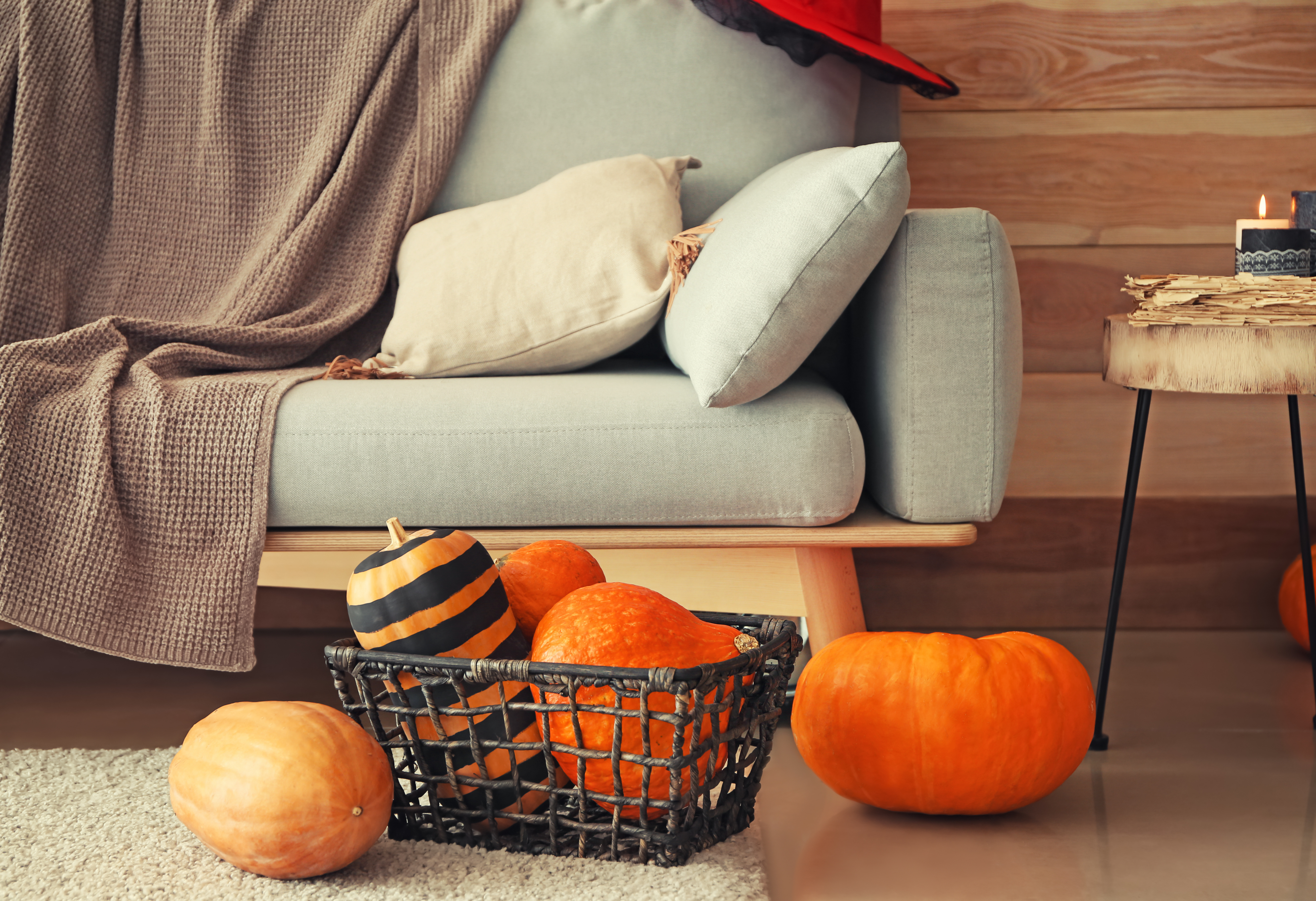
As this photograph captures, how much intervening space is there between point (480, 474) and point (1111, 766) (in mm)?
695

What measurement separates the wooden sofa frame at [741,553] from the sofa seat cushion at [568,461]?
1 cm

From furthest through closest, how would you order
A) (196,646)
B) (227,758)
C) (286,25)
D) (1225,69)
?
(1225,69) < (286,25) < (196,646) < (227,758)

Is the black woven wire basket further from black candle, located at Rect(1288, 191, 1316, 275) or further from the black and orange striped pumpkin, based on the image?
black candle, located at Rect(1288, 191, 1316, 275)

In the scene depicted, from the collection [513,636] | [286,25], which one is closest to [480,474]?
[513,636]

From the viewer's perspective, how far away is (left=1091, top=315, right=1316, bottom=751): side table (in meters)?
1.00

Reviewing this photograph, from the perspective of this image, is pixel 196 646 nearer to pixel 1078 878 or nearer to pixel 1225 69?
pixel 1078 878

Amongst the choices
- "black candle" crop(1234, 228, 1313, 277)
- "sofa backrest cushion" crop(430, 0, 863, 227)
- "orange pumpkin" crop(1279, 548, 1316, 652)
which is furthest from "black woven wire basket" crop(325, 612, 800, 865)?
"orange pumpkin" crop(1279, 548, 1316, 652)

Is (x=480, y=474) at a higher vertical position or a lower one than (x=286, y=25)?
lower

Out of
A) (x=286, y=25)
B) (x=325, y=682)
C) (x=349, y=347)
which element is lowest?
(x=325, y=682)

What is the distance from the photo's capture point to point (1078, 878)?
2.70 feet

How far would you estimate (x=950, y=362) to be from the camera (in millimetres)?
1018

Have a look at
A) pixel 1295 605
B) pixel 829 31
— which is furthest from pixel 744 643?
pixel 1295 605

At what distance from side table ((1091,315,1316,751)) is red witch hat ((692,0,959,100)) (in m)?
0.46

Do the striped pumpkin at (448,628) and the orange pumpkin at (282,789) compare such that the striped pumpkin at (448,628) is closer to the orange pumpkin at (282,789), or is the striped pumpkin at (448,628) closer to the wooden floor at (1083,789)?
the orange pumpkin at (282,789)
